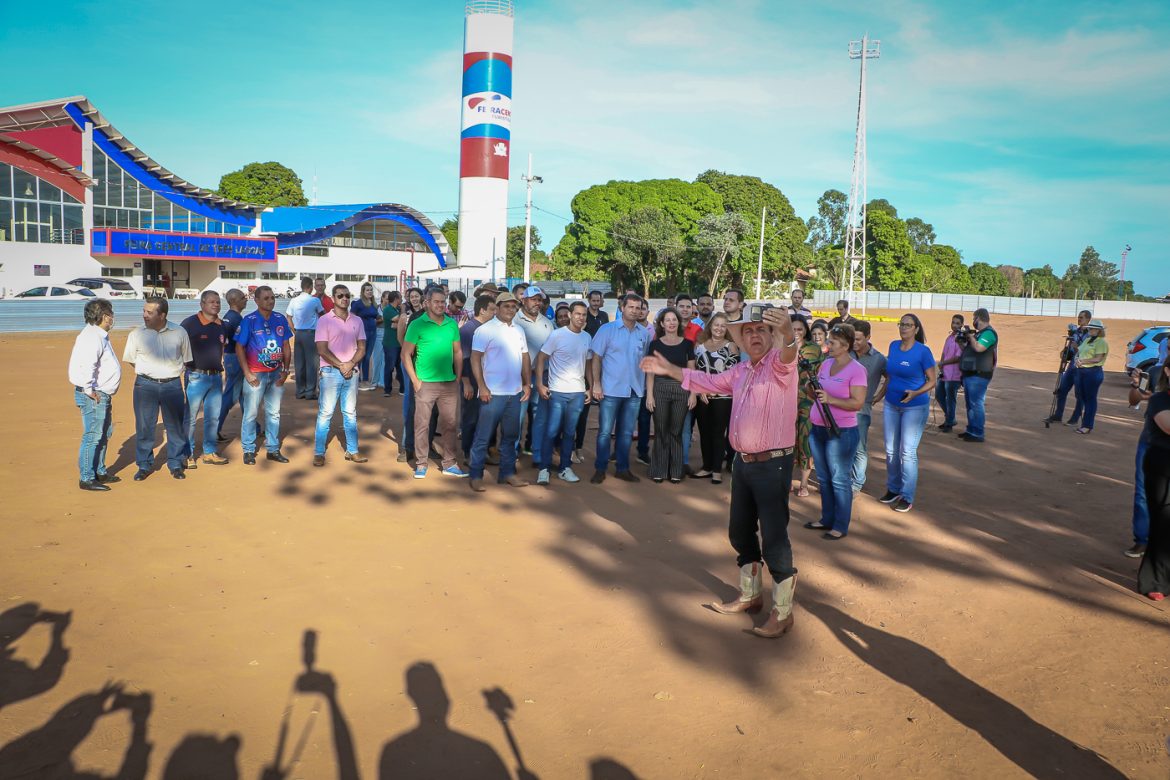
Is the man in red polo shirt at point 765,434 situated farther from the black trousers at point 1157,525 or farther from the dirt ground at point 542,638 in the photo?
the black trousers at point 1157,525

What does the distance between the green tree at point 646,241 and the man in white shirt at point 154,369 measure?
168 ft

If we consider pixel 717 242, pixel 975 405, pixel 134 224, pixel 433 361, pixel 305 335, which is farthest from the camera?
pixel 717 242

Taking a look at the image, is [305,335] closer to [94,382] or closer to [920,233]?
[94,382]

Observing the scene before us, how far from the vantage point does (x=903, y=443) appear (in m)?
7.27

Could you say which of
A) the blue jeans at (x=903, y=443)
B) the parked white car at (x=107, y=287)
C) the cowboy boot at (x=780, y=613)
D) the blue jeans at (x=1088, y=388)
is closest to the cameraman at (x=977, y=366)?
the blue jeans at (x=1088, y=388)

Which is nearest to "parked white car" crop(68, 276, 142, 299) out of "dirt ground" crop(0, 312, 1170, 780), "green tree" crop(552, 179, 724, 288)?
"dirt ground" crop(0, 312, 1170, 780)

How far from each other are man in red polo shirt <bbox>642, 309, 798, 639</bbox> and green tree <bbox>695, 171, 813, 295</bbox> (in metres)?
59.3

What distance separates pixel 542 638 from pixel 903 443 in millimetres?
4496

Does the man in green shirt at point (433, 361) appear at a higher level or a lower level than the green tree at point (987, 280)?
lower

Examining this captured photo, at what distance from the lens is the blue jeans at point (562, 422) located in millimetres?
7863

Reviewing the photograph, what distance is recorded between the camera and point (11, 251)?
36.4 meters

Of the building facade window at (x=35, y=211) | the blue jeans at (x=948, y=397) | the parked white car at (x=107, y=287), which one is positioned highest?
the building facade window at (x=35, y=211)

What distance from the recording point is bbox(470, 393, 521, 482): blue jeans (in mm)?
7398

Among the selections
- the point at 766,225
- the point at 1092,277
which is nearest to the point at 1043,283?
the point at 1092,277
